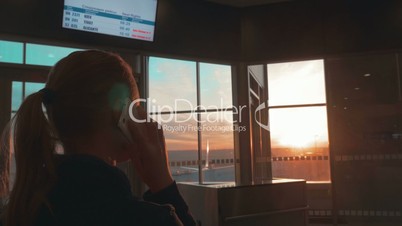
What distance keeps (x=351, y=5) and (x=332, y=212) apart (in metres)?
2.68

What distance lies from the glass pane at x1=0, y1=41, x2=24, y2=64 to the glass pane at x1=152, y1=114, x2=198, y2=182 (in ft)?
5.26

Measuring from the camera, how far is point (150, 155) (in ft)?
2.49

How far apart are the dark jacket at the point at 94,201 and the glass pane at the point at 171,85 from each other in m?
3.76

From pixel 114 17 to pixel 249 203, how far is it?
88.1 inches

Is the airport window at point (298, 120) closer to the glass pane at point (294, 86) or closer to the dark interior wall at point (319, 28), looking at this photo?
the glass pane at point (294, 86)

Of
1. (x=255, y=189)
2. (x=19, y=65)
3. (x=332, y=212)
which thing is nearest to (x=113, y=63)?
(x=255, y=189)

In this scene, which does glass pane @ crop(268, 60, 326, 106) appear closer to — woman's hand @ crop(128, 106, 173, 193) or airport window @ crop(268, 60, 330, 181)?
airport window @ crop(268, 60, 330, 181)

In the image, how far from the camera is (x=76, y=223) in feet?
1.99

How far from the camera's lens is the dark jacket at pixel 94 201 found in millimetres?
608

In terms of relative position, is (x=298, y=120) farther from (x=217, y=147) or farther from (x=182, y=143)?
(x=182, y=143)

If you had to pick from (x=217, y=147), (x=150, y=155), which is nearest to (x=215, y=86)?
(x=217, y=147)

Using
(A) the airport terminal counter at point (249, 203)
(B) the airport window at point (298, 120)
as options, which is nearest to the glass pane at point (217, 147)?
(B) the airport window at point (298, 120)

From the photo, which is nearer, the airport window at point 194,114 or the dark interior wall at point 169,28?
the dark interior wall at point 169,28

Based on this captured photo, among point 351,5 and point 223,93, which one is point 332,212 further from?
point 351,5
